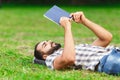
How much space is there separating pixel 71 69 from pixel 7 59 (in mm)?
Result: 1201

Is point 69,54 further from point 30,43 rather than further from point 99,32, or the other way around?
point 30,43

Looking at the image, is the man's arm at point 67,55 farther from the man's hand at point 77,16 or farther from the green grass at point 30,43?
the man's hand at point 77,16

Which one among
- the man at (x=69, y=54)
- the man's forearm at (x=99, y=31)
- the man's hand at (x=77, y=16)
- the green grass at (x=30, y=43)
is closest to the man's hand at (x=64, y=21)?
the man at (x=69, y=54)

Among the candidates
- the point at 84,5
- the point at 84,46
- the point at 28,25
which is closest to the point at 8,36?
the point at 28,25

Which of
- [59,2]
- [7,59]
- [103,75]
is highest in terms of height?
[103,75]

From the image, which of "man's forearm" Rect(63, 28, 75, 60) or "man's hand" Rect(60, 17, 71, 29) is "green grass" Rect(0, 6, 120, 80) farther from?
"man's hand" Rect(60, 17, 71, 29)

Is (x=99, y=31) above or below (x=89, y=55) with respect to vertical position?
above

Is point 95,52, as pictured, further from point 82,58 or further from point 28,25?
point 28,25

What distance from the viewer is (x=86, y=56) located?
23.5 feet

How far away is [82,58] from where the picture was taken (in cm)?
717

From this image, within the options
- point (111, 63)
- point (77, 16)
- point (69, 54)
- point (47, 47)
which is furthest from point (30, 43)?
point (111, 63)

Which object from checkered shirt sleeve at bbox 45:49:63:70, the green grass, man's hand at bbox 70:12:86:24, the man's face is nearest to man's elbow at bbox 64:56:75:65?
the green grass

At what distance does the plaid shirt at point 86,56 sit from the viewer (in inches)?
280

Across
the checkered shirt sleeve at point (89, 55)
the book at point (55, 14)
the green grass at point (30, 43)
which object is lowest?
the green grass at point (30, 43)
